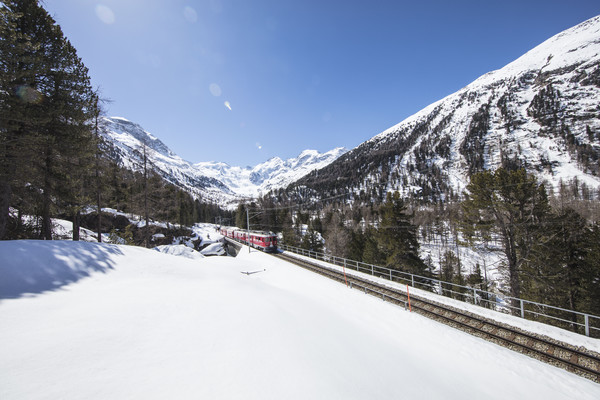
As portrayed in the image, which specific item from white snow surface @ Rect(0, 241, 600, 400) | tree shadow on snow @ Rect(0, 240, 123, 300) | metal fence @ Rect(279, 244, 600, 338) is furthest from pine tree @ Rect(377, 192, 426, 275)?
tree shadow on snow @ Rect(0, 240, 123, 300)

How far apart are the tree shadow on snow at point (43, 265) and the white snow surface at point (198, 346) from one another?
38 mm

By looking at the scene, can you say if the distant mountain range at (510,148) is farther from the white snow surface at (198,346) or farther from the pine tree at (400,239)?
the white snow surface at (198,346)

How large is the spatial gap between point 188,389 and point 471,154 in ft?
638

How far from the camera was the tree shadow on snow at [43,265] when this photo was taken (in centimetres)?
630

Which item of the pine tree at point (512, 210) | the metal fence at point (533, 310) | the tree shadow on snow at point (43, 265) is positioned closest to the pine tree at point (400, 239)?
the metal fence at point (533, 310)

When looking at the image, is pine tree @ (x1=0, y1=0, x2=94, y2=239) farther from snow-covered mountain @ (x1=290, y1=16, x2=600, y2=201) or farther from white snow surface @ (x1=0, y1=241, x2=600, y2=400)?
snow-covered mountain @ (x1=290, y1=16, x2=600, y2=201)

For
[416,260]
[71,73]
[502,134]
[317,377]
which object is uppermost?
[502,134]

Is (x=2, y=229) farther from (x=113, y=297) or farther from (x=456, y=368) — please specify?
(x=456, y=368)

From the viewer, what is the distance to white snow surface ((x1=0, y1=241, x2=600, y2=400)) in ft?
11.7

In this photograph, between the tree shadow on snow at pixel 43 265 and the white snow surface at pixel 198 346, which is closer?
the white snow surface at pixel 198 346

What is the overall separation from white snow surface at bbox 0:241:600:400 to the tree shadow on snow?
38mm

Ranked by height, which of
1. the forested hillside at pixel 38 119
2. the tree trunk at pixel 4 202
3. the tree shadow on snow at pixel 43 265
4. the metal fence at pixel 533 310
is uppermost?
the forested hillside at pixel 38 119

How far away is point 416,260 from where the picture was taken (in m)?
22.6

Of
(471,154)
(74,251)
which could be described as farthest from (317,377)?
(471,154)
